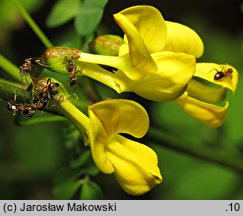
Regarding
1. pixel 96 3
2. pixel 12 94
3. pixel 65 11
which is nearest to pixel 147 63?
pixel 12 94

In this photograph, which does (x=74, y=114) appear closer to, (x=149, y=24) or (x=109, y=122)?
(x=109, y=122)

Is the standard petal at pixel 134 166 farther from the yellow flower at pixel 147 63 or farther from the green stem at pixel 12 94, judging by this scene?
the green stem at pixel 12 94

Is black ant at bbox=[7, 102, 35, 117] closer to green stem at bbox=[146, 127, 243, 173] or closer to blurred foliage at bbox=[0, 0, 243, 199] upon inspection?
green stem at bbox=[146, 127, 243, 173]

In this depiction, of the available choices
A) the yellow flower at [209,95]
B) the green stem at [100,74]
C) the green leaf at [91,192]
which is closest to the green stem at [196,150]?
the green leaf at [91,192]

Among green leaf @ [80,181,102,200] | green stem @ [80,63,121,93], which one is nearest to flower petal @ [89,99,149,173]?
green stem @ [80,63,121,93]
